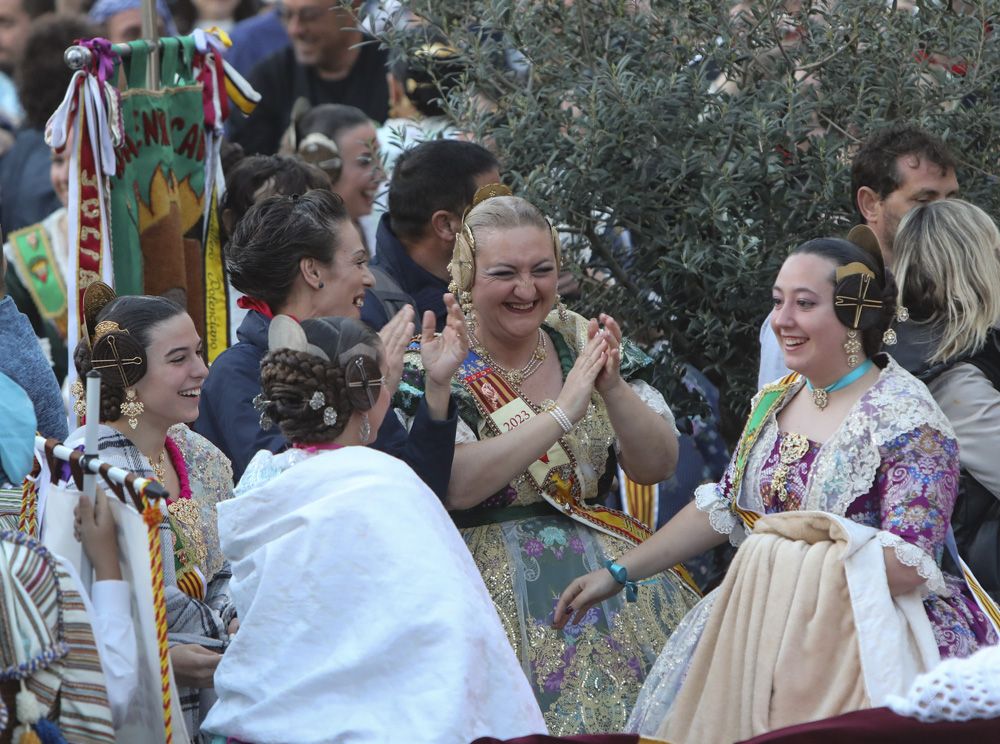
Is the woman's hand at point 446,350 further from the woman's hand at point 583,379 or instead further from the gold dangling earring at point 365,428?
the gold dangling earring at point 365,428

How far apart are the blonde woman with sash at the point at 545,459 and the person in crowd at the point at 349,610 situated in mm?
777

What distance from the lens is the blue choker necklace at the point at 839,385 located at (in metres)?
4.16

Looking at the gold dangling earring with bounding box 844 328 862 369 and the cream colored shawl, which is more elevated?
the gold dangling earring with bounding box 844 328 862 369

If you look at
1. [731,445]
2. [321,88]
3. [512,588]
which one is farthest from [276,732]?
[321,88]

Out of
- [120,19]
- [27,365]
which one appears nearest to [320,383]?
[27,365]

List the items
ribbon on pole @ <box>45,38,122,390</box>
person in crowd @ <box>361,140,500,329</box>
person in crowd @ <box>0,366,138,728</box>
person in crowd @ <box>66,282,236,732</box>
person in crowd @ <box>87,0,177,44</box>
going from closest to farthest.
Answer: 1. person in crowd @ <box>0,366,138,728</box>
2. person in crowd @ <box>66,282,236,732</box>
3. person in crowd @ <box>361,140,500,329</box>
4. ribbon on pole @ <box>45,38,122,390</box>
5. person in crowd @ <box>87,0,177,44</box>

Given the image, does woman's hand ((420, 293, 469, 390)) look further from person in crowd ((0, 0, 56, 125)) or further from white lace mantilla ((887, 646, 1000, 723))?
person in crowd ((0, 0, 56, 125))

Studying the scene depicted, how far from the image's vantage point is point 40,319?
7.10 metres

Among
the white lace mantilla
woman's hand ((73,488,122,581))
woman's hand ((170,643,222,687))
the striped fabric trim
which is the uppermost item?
woman's hand ((73,488,122,581))

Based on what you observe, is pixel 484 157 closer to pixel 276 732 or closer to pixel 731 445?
pixel 731 445

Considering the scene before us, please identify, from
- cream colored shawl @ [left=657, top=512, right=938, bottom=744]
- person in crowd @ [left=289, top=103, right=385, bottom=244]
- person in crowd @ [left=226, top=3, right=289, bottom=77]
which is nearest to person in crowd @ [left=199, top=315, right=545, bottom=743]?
cream colored shawl @ [left=657, top=512, right=938, bottom=744]

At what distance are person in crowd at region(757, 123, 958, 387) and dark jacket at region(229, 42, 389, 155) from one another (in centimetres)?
397

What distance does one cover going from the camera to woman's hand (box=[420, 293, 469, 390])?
4309 millimetres

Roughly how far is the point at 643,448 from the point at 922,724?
5.01 ft
